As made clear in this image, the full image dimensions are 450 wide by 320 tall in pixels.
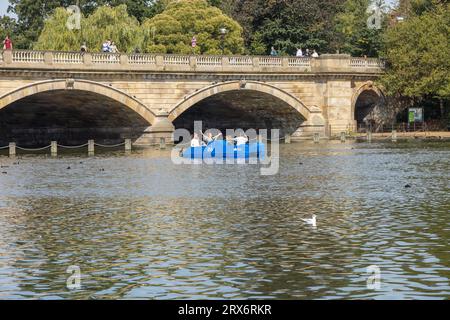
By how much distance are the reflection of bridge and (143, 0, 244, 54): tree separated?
9.27m

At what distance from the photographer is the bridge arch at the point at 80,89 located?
2448 inches

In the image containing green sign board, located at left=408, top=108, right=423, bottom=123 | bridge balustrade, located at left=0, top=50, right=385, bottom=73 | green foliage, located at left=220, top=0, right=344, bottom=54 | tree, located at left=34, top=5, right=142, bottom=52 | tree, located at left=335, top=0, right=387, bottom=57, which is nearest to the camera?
bridge balustrade, located at left=0, top=50, right=385, bottom=73

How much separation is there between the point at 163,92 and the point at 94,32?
13.9 m

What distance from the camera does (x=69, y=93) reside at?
67062 mm

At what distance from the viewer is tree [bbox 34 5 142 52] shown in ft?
261

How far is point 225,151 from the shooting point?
5634cm

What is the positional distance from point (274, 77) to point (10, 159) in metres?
26.5

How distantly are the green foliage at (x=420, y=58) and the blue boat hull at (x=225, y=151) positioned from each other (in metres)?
27.3

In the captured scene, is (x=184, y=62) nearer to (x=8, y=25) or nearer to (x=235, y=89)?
(x=235, y=89)

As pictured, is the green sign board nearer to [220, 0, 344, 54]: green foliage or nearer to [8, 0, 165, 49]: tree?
[220, 0, 344, 54]: green foliage

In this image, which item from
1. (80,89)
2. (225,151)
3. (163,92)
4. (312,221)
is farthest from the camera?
(163,92)

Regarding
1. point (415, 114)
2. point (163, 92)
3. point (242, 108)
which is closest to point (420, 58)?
point (415, 114)

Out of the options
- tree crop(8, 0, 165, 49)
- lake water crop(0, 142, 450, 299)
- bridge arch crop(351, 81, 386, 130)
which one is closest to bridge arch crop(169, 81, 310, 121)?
bridge arch crop(351, 81, 386, 130)
